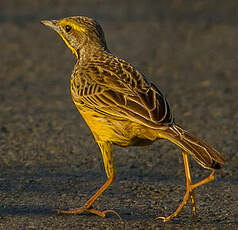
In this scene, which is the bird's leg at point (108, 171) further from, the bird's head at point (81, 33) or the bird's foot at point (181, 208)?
the bird's head at point (81, 33)

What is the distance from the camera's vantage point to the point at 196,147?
5629 mm

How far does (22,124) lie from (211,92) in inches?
156

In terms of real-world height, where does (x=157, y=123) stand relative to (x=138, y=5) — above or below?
above

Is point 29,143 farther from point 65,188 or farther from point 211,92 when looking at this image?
point 211,92

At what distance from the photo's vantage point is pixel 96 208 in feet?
21.9

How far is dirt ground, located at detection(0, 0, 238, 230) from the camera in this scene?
22.0 ft

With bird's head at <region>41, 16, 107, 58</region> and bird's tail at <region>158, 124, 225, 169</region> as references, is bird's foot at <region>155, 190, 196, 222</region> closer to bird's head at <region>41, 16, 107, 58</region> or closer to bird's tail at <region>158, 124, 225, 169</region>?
bird's tail at <region>158, 124, 225, 169</region>

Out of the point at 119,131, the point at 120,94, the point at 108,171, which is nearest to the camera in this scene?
the point at 119,131

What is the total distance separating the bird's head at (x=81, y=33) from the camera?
7266 mm

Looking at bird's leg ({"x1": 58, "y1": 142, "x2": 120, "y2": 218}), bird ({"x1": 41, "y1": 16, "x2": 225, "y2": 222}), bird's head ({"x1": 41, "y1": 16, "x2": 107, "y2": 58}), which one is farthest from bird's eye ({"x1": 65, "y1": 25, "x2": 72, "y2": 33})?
bird's leg ({"x1": 58, "y1": 142, "x2": 120, "y2": 218})

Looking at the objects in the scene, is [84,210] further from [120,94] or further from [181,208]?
[120,94]

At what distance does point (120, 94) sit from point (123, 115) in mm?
343

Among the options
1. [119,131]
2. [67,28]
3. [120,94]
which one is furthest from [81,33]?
[119,131]

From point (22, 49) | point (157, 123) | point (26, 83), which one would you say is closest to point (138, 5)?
point (22, 49)
